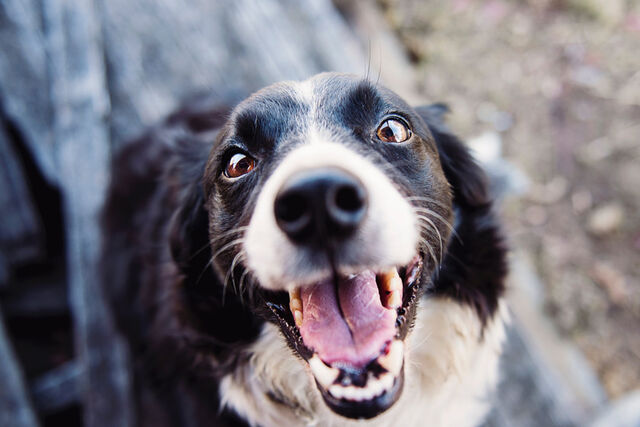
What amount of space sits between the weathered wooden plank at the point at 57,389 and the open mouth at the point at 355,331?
1.50 m

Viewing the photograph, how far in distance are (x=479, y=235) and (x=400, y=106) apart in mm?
594

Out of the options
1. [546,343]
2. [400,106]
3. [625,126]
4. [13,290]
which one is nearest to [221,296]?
[400,106]

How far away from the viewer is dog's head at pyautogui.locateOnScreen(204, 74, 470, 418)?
3.50 feet

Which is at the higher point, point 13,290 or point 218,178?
point 218,178

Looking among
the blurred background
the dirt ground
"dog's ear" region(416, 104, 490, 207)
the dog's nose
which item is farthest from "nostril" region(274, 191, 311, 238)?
the dirt ground

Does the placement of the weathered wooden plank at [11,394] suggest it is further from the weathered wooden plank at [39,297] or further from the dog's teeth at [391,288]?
the dog's teeth at [391,288]

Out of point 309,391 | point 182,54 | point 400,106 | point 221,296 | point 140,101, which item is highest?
point 400,106

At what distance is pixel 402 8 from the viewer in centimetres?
402

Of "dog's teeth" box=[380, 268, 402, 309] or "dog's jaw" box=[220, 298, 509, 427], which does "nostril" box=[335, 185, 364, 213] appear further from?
"dog's jaw" box=[220, 298, 509, 427]

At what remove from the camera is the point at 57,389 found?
2.23 metres

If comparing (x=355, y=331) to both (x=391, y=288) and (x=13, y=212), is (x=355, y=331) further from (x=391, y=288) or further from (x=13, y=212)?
(x=13, y=212)

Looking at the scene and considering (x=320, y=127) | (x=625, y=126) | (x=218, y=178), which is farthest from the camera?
(x=625, y=126)

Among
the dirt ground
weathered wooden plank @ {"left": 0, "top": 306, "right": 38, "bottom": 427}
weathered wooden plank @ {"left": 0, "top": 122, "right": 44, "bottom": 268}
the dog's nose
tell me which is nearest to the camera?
the dog's nose

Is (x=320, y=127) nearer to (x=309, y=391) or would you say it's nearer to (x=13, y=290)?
(x=309, y=391)
